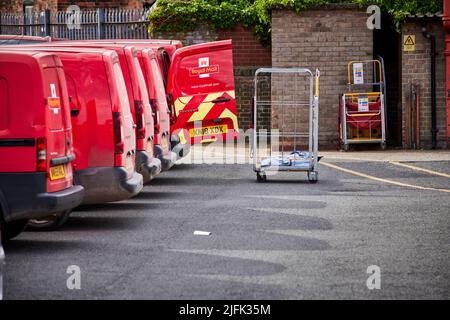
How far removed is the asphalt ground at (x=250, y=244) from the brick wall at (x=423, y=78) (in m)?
6.59

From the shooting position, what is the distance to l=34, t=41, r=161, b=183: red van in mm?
14430

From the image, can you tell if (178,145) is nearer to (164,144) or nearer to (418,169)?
(164,144)

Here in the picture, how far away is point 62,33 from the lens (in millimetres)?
31578

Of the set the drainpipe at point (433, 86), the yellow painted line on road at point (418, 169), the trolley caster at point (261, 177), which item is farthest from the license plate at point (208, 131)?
the drainpipe at point (433, 86)

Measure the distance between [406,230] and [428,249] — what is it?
4.55ft

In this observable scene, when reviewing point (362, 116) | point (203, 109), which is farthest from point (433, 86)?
point (203, 109)

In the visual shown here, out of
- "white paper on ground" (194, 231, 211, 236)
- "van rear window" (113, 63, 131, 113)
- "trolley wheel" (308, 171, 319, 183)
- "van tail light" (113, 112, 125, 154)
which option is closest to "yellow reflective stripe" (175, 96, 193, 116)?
"trolley wheel" (308, 171, 319, 183)

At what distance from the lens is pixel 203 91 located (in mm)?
19547

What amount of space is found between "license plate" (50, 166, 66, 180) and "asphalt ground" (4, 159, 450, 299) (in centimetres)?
70

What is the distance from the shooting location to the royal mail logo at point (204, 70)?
19.4 meters

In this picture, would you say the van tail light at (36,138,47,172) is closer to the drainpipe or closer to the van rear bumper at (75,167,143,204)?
the van rear bumper at (75,167,143,204)

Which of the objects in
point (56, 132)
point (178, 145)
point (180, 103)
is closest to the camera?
point (56, 132)

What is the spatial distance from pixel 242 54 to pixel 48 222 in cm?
1504

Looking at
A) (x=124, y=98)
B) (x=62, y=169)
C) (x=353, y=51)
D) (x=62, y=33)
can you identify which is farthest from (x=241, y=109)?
(x=62, y=169)
